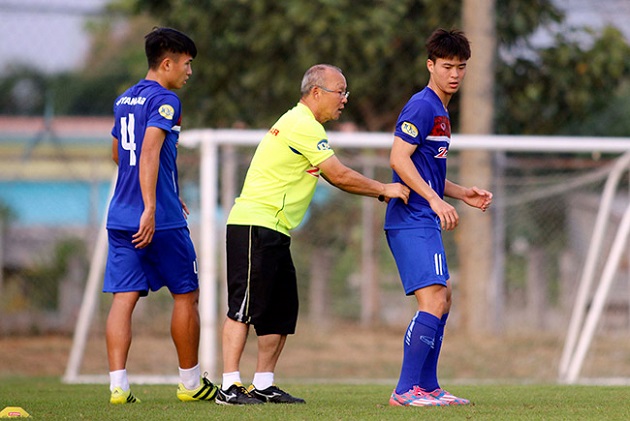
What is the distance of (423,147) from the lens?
6.02m

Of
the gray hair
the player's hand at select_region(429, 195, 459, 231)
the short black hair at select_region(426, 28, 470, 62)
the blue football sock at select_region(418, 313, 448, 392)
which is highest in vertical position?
the short black hair at select_region(426, 28, 470, 62)

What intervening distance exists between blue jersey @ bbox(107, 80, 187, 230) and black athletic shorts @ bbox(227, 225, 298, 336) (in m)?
0.46

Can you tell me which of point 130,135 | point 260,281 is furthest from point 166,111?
point 260,281

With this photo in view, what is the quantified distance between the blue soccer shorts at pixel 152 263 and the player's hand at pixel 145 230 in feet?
0.28

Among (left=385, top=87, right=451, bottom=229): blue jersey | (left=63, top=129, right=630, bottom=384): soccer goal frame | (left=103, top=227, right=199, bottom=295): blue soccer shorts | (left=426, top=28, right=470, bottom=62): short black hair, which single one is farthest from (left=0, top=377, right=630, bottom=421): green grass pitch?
(left=63, top=129, right=630, bottom=384): soccer goal frame

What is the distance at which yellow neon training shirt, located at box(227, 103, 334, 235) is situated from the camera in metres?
5.99

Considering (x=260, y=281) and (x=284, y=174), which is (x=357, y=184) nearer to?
(x=284, y=174)

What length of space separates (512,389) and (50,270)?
838 cm

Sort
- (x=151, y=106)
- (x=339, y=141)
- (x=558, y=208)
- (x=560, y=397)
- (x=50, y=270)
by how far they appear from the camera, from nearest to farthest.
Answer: (x=151, y=106), (x=560, y=397), (x=339, y=141), (x=558, y=208), (x=50, y=270)

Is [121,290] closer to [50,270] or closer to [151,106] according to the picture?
[151,106]

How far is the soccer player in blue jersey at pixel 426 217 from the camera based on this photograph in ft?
19.1

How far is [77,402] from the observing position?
20.8ft

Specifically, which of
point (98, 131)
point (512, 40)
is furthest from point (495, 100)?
point (98, 131)

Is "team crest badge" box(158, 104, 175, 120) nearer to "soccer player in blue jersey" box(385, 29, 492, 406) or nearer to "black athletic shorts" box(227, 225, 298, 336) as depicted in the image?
"black athletic shorts" box(227, 225, 298, 336)
